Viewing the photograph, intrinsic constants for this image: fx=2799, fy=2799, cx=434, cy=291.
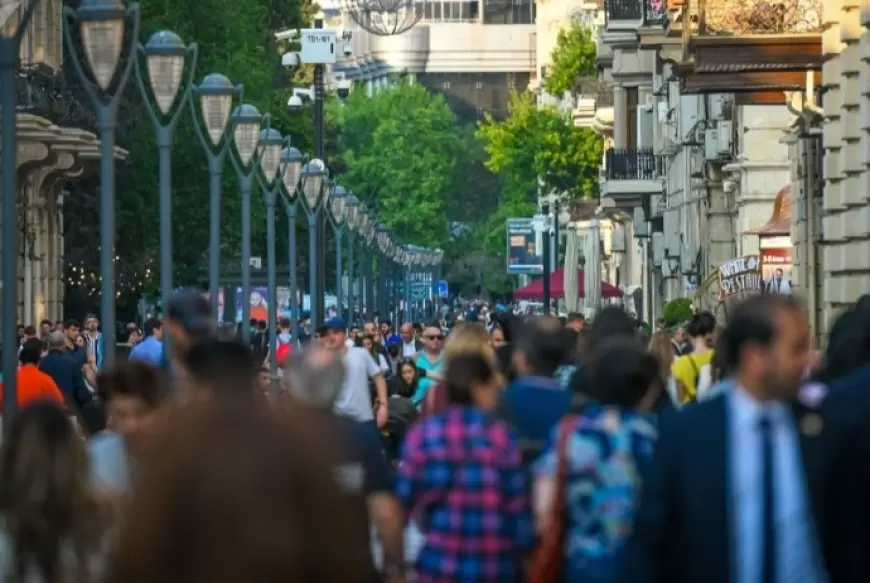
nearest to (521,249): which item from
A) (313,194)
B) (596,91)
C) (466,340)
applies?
(596,91)

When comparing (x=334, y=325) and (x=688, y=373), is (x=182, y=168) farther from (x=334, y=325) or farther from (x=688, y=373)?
(x=688, y=373)

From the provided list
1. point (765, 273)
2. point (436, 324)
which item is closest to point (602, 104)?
point (765, 273)

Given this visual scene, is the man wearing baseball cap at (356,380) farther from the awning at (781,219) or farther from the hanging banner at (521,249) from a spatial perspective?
the hanging banner at (521,249)

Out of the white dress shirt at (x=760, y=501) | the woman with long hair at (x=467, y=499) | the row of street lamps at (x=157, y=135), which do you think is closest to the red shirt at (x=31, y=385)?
the row of street lamps at (x=157, y=135)

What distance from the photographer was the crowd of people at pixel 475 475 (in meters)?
5.05

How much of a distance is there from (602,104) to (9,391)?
2789 inches

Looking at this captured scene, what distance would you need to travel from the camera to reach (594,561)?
9.20 m

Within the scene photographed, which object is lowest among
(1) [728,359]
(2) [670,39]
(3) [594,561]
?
(3) [594,561]

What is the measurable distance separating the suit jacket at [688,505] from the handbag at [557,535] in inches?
54.8

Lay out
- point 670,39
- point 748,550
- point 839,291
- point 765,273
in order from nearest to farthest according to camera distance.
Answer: point 748,550, point 839,291, point 765,273, point 670,39

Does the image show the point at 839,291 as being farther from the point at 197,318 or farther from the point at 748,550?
the point at 748,550

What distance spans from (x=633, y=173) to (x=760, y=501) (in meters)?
63.1

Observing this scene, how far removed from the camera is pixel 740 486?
7652 mm

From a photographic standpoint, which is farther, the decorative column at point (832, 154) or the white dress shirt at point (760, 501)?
the decorative column at point (832, 154)
